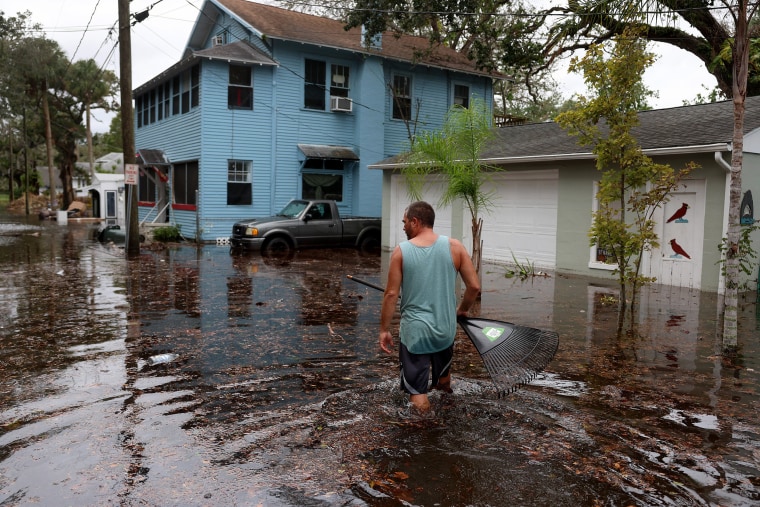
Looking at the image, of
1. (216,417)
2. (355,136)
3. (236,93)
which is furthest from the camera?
(355,136)

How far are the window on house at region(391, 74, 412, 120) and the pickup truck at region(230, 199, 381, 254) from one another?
21.1 ft

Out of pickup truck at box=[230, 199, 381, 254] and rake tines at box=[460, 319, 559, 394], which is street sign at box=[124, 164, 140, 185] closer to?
pickup truck at box=[230, 199, 381, 254]

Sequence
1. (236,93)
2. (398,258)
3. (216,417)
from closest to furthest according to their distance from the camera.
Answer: (398,258), (216,417), (236,93)

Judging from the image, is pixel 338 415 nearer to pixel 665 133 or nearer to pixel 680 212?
pixel 680 212

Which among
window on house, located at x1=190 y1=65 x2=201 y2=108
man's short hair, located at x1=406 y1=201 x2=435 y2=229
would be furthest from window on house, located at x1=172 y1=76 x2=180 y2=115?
man's short hair, located at x1=406 y1=201 x2=435 y2=229

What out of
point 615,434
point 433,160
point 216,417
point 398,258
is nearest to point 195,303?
point 433,160

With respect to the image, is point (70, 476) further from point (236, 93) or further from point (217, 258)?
point (236, 93)

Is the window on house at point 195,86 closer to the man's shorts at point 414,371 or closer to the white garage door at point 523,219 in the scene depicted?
the white garage door at point 523,219

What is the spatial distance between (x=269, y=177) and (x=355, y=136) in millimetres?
3722

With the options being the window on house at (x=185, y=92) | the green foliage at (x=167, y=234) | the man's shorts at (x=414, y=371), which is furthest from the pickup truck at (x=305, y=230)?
the man's shorts at (x=414, y=371)

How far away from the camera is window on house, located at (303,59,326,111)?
2509 centimetres

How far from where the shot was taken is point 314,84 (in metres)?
25.0

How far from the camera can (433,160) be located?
12648 millimetres

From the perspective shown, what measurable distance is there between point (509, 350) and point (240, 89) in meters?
20.7
